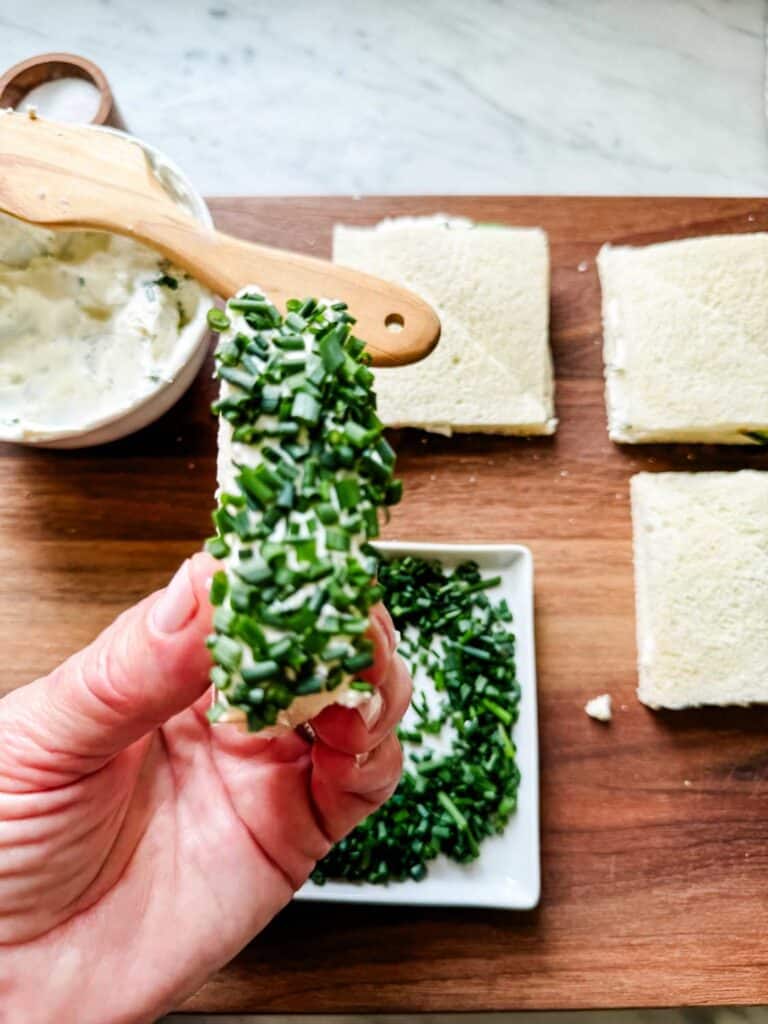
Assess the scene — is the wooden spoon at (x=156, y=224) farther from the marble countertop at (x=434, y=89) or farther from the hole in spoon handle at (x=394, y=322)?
the marble countertop at (x=434, y=89)

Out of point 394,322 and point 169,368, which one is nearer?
point 394,322

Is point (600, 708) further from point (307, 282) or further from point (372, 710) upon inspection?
point (307, 282)

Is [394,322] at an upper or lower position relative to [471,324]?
upper

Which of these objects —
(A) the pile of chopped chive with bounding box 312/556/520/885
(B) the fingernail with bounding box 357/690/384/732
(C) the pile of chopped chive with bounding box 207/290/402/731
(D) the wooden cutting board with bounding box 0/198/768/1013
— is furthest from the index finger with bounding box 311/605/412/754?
(D) the wooden cutting board with bounding box 0/198/768/1013

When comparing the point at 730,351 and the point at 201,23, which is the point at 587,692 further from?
the point at 201,23

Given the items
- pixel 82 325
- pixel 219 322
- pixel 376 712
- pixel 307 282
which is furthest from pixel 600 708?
pixel 82 325

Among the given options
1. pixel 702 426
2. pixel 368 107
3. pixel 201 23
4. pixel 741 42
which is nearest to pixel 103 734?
pixel 702 426

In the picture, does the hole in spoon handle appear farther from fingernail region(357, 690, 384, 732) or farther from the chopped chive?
fingernail region(357, 690, 384, 732)
